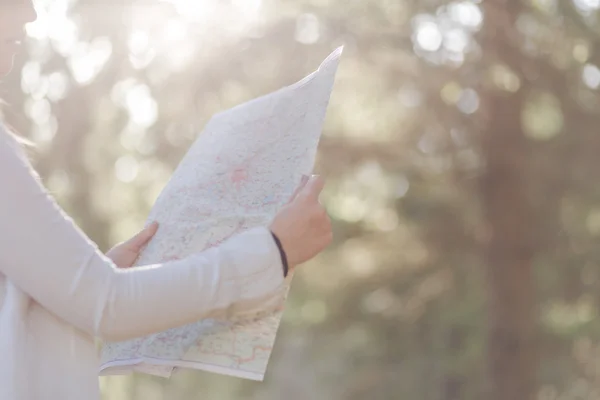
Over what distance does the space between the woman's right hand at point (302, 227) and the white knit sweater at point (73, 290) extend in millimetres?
27

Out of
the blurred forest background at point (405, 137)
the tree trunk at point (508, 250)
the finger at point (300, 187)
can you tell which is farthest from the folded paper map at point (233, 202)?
the tree trunk at point (508, 250)

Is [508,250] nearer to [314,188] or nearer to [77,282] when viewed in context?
[314,188]

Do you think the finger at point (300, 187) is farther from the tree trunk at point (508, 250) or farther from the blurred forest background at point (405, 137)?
the tree trunk at point (508, 250)

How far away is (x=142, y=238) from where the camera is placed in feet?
5.75

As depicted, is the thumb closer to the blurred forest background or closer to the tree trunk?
the blurred forest background

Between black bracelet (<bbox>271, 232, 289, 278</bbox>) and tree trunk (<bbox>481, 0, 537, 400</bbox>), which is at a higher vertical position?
black bracelet (<bbox>271, 232, 289, 278</bbox>)

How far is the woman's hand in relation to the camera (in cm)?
173

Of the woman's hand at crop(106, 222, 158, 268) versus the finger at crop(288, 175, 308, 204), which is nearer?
the finger at crop(288, 175, 308, 204)

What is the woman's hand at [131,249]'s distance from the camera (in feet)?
5.68

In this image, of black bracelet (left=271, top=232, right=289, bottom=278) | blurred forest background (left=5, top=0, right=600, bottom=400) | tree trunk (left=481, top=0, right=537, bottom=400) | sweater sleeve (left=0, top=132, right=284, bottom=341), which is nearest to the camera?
sweater sleeve (left=0, top=132, right=284, bottom=341)

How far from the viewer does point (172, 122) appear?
7480 mm

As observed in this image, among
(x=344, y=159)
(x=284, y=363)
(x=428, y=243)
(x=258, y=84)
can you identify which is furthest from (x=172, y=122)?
(x=284, y=363)

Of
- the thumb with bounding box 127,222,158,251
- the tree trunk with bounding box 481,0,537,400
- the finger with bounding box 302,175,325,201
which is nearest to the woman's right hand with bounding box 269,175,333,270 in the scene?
the finger with bounding box 302,175,325,201

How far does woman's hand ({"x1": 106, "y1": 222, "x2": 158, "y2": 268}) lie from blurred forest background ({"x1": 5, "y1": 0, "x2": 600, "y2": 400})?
4854 mm
